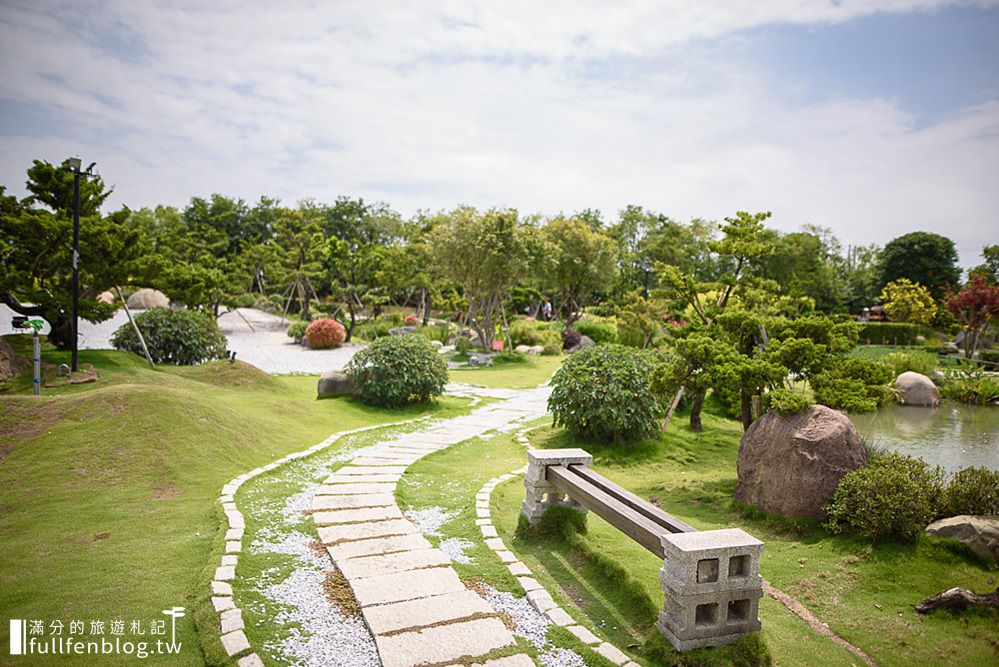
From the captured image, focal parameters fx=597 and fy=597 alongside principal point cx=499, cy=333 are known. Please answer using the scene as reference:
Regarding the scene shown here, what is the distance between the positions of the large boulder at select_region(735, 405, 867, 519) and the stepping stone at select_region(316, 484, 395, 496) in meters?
3.72

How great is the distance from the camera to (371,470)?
7027mm

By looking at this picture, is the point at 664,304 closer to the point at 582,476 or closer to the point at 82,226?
the point at 582,476

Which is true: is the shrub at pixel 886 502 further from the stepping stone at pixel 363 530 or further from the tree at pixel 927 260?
the tree at pixel 927 260

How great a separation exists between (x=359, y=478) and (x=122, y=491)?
2.26 meters

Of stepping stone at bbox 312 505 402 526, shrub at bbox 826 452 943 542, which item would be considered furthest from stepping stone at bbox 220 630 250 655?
shrub at bbox 826 452 943 542

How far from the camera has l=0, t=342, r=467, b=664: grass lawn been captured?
3777mm

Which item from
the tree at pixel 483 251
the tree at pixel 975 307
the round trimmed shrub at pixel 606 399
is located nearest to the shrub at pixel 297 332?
the tree at pixel 483 251

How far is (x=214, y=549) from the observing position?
4.54m

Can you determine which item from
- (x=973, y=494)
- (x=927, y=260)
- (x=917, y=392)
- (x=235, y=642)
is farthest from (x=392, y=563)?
(x=927, y=260)

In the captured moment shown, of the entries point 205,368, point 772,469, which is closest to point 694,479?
point 772,469

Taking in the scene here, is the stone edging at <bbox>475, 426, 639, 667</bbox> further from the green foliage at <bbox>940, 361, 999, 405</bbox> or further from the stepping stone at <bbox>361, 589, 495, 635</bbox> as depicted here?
the green foliage at <bbox>940, 361, 999, 405</bbox>

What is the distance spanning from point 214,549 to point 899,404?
15.7m

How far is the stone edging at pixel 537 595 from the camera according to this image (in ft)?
11.3

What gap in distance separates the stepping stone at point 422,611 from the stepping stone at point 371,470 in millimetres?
3100
